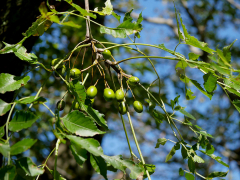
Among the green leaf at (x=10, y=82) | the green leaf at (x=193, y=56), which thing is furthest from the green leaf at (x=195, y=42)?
the green leaf at (x=10, y=82)

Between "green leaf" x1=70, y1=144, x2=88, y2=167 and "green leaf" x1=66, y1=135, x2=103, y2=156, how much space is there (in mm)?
12

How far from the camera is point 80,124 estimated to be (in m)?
0.86

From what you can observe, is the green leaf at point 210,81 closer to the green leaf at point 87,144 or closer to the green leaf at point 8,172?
the green leaf at point 87,144

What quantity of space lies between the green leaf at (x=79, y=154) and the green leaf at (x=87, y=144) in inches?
0.5

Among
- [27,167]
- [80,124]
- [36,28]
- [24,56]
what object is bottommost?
[27,167]

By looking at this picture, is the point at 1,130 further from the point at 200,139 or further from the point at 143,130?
the point at 143,130

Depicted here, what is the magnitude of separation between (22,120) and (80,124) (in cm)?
21

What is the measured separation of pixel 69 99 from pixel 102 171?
3.17 m

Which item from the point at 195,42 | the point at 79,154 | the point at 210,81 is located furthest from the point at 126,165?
the point at 195,42

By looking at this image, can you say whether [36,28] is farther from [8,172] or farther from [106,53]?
[8,172]

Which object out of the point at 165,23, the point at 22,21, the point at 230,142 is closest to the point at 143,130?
the point at 230,142

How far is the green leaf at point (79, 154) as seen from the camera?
2.69 feet

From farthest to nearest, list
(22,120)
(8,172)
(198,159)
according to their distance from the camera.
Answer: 1. (198,159)
2. (22,120)
3. (8,172)

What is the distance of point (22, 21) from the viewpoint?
1737mm
